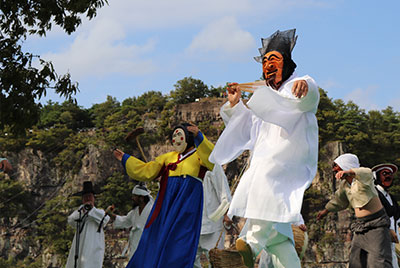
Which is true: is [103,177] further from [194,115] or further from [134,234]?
[134,234]

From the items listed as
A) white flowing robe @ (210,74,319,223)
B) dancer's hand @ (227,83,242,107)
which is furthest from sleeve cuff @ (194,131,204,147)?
white flowing robe @ (210,74,319,223)

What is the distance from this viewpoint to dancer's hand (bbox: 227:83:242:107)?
4.97m

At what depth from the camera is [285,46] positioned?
4805mm

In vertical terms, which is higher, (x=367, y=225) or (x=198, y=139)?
(x=198, y=139)

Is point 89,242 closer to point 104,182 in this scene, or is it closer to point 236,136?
point 236,136

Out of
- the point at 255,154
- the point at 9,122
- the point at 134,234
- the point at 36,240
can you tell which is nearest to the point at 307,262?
the point at 36,240

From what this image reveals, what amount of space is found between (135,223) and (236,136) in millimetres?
5383

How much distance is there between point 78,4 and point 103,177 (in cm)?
2644

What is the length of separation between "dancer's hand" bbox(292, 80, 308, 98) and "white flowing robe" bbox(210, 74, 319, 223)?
0.06 metres

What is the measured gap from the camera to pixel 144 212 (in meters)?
9.89

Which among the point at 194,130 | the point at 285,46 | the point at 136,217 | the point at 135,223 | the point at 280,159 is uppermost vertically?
the point at 285,46

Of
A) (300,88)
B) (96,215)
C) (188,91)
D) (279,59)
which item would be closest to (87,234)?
(96,215)

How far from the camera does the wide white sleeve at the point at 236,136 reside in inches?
195

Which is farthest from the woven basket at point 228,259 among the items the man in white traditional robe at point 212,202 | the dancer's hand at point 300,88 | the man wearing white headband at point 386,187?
the man in white traditional robe at point 212,202
